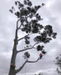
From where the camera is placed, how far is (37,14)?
603 inches

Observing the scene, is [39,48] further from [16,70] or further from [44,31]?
[16,70]

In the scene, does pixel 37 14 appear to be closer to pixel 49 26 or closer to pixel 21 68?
pixel 49 26

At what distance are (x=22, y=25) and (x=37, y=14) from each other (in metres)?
2.36

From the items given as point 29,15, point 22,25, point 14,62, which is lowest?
point 14,62

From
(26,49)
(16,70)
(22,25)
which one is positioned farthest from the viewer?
(22,25)

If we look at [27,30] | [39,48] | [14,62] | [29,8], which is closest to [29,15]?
[29,8]

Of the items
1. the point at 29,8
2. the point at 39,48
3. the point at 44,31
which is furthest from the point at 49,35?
the point at 29,8

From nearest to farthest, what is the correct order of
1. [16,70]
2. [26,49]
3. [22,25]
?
[16,70] → [26,49] → [22,25]

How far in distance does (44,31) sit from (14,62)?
16.8 feet

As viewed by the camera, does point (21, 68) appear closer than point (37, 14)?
Yes

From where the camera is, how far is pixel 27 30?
15.2 metres

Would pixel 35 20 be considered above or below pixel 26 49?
above

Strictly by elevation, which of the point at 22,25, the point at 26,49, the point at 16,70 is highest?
the point at 22,25

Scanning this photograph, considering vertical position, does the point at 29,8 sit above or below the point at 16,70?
above
